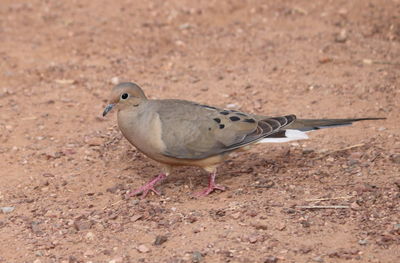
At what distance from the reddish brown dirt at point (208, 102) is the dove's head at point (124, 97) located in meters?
0.65

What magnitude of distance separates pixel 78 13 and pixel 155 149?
191 inches

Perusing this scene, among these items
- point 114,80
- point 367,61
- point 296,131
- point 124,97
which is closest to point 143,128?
point 124,97

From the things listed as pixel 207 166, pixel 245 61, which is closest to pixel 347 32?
pixel 245 61

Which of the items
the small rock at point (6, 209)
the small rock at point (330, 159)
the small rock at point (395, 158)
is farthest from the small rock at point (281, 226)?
the small rock at point (6, 209)

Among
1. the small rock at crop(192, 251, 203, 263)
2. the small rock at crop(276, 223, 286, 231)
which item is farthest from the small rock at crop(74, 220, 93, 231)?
the small rock at crop(276, 223, 286, 231)

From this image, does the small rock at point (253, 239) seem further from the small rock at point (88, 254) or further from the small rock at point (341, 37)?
the small rock at point (341, 37)

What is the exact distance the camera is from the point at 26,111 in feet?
21.6

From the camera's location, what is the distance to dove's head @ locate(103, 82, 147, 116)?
16.4 feet

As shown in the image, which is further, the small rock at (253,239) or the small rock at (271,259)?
the small rock at (253,239)

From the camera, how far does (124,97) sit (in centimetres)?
504

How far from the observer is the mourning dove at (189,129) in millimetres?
4875

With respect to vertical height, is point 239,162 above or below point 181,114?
below

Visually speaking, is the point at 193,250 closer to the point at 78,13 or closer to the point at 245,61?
the point at 245,61

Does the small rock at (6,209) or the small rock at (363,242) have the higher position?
the small rock at (6,209)
